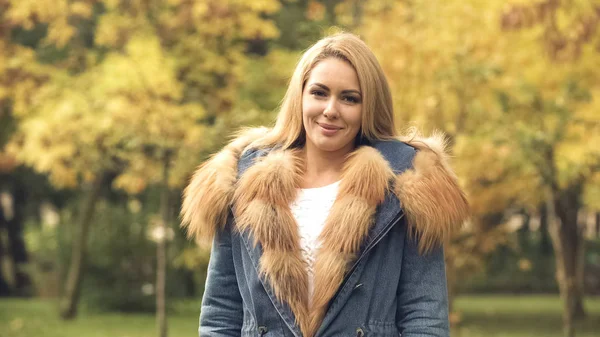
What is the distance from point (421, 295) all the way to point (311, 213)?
41cm

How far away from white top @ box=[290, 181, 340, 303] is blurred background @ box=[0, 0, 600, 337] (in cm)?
493

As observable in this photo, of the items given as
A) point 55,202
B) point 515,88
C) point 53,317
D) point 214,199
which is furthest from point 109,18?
point 55,202

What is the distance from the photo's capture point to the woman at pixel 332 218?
8.79 ft

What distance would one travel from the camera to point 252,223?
2.81 metres

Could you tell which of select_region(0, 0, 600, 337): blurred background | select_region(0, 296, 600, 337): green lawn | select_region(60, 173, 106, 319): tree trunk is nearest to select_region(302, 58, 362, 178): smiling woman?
select_region(0, 0, 600, 337): blurred background

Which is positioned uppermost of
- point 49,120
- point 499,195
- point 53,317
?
point 49,120

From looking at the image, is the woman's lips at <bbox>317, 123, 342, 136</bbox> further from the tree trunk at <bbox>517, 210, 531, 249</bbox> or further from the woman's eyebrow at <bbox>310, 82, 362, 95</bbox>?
the tree trunk at <bbox>517, 210, 531, 249</bbox>

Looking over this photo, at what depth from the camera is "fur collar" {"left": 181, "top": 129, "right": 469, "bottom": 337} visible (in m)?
2.70

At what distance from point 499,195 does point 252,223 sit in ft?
31.9

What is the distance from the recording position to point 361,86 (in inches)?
108

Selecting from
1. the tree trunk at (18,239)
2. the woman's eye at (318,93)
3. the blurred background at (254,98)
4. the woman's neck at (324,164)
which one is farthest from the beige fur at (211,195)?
the tree trunk at (18,239)

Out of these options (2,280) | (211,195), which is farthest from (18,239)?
(211,195)

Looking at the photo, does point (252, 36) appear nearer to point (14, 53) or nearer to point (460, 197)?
point (14, 53)

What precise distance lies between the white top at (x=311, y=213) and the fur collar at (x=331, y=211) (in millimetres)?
25
